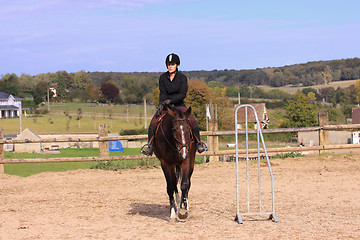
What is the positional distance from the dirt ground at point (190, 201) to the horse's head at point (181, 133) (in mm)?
1199

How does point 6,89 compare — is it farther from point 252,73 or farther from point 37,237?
point 37,237

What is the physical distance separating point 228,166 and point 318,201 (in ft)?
19.3

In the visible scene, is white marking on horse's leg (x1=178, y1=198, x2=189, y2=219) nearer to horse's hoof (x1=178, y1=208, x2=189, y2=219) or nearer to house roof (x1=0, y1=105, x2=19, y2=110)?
horse's hoof (x1=178, y1=208, x2=189, y2=219)

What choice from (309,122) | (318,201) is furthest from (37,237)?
(309,122)

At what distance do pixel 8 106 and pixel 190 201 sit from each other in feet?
296

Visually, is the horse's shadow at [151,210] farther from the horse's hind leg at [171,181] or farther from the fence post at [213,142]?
the fence post at [213,142]

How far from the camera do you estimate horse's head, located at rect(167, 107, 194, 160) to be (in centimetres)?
637

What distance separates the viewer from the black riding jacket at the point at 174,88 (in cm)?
760

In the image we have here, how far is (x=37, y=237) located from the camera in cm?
606

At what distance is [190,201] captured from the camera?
877 cm

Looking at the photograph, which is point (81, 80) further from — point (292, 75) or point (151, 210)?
point (151, 210)

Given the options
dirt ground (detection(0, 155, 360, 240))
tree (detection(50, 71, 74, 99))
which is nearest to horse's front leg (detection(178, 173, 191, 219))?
dirt ground (detection(0, 155, 360, 240))

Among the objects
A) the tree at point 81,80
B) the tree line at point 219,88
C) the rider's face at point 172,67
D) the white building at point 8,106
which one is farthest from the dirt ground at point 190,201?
the tree at point 81,80

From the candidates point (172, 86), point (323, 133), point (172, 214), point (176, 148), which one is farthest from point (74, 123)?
point (176, 148)
